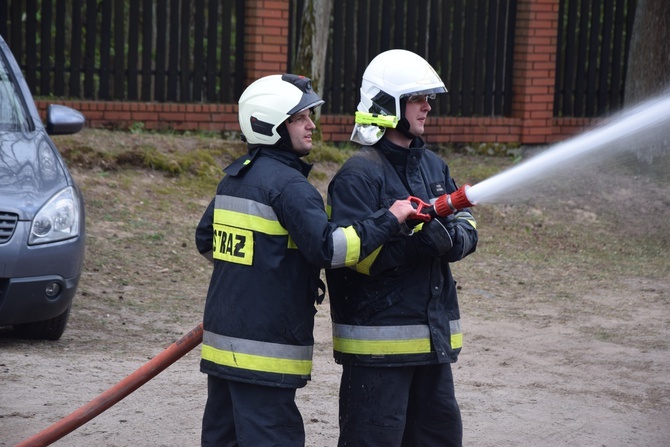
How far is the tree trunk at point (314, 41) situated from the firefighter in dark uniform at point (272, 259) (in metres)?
7.48

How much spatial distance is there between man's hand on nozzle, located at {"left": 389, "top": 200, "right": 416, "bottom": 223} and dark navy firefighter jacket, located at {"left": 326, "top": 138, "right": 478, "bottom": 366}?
0.35 ft

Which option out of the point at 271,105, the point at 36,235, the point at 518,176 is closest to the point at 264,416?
the point at 271,105

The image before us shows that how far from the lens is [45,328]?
6.19 metres

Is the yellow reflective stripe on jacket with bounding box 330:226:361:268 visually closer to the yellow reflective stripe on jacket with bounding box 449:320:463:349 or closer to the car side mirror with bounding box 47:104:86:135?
the yellow reflective stripe on jacket with bounding box 449:320:463:349

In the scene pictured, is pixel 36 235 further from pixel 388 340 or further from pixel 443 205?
pixel 443 205

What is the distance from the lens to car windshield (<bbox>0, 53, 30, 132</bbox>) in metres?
6.38

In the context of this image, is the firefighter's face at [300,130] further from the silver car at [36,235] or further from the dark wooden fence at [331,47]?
the dark wooden fence at [331,47]

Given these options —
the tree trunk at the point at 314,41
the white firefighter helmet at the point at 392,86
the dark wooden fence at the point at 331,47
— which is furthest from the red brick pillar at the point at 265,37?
the white firefighter helmet at the point at 392,86

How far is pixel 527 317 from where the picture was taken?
7.45m

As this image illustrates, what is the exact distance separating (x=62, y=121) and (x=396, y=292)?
349 centimetres

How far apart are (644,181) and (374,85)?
892 cm

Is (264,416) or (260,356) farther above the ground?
(260,356)

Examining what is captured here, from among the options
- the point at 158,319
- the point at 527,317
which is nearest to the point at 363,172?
the point at 158,319

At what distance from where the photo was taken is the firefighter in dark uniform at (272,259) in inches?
140
